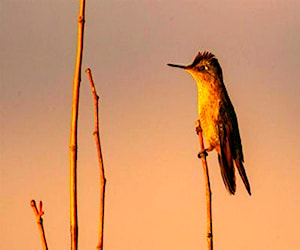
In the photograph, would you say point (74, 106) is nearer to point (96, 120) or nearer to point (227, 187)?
point (96, 120)

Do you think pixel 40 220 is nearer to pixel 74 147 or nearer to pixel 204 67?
pixel 74 147

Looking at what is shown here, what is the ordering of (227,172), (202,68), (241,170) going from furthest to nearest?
1. (202,68)
2. (241,170)
3. (227,172)

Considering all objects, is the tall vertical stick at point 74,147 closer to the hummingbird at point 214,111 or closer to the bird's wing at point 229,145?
the bird's wing at point 229,145

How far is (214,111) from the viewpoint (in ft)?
19.6

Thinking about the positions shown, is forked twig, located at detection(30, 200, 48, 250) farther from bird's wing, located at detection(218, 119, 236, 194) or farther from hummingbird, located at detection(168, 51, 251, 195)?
hummingbird, located at detection(168, 51, 251, 195)

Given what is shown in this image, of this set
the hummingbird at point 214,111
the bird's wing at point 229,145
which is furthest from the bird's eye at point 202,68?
the bird's wing at point 229,145

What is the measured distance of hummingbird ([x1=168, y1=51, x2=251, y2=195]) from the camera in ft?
19.1

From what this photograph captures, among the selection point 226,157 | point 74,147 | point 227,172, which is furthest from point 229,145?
point 74,147

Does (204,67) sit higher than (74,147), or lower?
higher

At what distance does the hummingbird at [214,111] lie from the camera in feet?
19.1

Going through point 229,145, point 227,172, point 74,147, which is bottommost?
point 74,147

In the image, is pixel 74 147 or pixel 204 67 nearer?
pixel 74 147

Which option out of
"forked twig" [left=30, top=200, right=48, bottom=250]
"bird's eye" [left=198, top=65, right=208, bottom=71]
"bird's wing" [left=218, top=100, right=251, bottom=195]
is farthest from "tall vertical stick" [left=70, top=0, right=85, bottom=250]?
"bird's eye" [left=198, top=65, right=208, bottom=71]

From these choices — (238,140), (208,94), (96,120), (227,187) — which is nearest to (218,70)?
(208,94)
